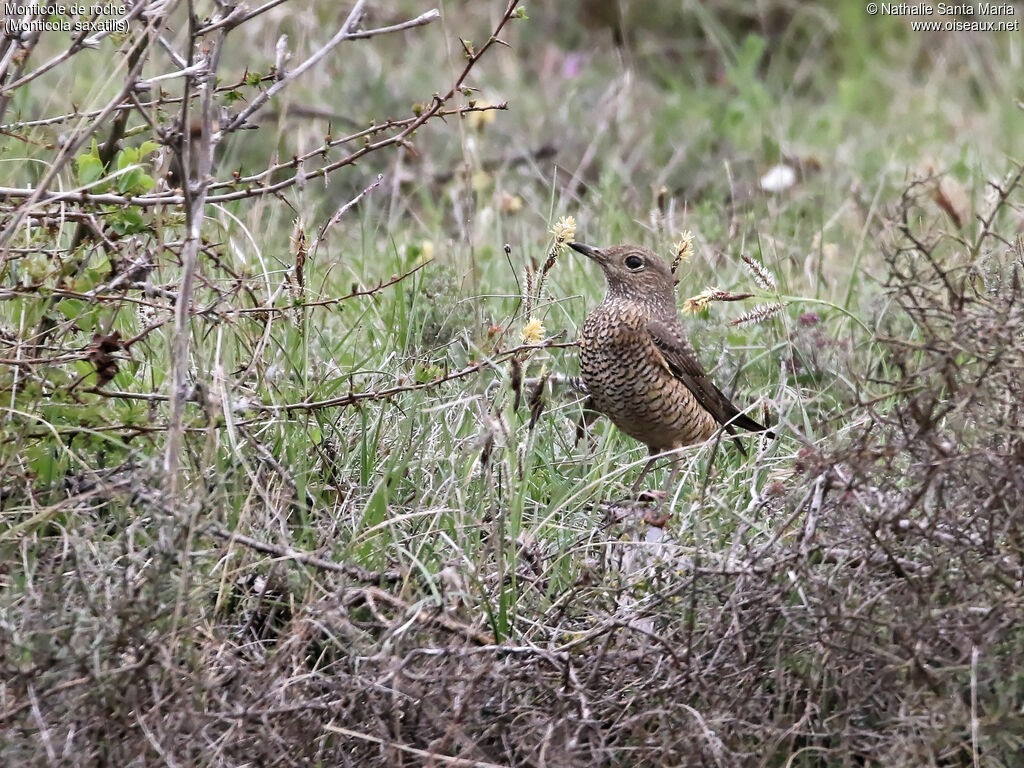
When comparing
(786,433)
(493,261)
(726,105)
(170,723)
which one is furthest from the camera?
(726,105)

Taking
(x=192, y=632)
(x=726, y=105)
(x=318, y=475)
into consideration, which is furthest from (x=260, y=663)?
(x=726, y=105)

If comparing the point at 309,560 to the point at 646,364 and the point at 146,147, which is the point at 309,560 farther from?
the point at 646,364

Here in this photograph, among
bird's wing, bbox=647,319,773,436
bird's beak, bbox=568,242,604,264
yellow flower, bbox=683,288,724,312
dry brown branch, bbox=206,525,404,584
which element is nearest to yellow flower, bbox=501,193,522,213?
bird's beak, bbox=568,242,604,264

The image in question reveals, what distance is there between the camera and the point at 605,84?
8367 mm

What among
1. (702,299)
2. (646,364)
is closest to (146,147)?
(702,299)

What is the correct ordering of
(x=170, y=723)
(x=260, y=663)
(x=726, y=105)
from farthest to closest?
1. (x=726, y=105)
2. (x=260, y=663)
3. (x=170, y=723)

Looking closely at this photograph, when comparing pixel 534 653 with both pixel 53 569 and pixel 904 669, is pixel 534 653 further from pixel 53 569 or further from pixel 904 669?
pixel 53 569

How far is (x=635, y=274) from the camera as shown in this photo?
4.84m

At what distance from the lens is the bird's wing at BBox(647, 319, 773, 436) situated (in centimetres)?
475

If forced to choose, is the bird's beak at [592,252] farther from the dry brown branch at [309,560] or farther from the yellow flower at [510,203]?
the dry brown branch at [309,560]

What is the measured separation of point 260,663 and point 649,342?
2.05 m

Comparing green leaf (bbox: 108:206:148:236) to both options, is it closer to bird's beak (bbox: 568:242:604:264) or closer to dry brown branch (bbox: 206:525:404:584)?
dry brown branch (bbox: 206:525:404:584)

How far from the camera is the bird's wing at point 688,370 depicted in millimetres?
4746

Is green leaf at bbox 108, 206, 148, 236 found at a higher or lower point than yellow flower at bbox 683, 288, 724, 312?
higher
